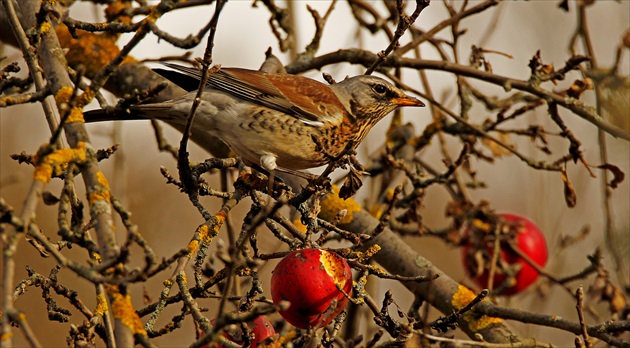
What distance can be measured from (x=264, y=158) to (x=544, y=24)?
702cm

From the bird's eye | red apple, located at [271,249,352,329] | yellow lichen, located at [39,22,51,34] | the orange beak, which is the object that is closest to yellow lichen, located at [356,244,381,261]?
red apple, located at [271,249,352,329]

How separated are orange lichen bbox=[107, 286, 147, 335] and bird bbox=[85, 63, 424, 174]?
1.64 m

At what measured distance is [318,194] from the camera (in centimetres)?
251

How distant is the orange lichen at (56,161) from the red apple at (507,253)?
2.78 meters

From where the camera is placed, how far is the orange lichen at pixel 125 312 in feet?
5.69

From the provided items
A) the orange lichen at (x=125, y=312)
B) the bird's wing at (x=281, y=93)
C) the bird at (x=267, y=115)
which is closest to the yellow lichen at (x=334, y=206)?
the bird at (x=267, y=115)

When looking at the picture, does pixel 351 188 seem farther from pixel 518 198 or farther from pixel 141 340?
pixel 518 198

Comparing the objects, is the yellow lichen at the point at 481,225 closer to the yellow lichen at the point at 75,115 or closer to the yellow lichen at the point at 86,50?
the yellow lichen at the point at 86,50

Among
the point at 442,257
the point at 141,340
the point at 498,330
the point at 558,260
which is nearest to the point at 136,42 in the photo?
the point at 141,340

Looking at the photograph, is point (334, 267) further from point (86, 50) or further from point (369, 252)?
point (86, 50)

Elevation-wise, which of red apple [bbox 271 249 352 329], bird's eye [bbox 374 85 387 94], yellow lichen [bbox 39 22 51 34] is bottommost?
red apple [bbox 271 249 352 329]

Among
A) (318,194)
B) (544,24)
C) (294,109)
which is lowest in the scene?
(318,194)

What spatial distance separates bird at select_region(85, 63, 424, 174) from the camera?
346cm

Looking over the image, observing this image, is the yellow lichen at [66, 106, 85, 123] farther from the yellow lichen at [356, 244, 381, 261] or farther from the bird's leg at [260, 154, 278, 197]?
the bird's leg at [260, 154, 278, 197]
